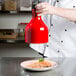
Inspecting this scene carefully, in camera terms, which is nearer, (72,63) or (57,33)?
(72,63)

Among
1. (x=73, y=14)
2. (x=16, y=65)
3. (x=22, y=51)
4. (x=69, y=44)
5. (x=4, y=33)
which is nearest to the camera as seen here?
(x=16, y=65)

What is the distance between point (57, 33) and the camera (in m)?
1.47

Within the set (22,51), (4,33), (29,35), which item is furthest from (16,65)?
(22,51)

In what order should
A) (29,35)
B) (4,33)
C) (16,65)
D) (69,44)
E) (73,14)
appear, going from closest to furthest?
(29,35) < (16,65) < (73,14) < (69,44) < (4,33)

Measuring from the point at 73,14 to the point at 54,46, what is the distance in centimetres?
35

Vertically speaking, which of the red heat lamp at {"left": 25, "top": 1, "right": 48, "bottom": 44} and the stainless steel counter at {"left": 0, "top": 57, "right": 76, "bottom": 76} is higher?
the red heat lamp at {"left": 25, "top": 1, "right": 48, "bottom": 44}

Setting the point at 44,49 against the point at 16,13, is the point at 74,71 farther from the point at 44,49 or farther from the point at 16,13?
the point at 16,13

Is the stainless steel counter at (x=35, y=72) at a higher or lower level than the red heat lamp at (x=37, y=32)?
lower

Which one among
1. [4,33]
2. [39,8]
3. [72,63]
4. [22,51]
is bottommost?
[22,51]

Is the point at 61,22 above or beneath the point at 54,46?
A: above

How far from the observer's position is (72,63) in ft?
3.45

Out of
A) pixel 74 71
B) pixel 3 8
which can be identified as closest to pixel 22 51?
pixel 3 8

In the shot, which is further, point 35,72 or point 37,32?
point 35,72

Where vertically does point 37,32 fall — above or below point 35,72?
above
